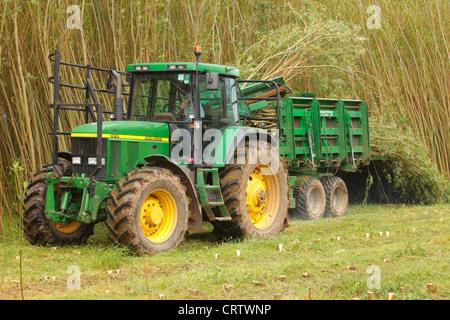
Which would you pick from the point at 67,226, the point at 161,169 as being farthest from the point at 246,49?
the point at 67,226

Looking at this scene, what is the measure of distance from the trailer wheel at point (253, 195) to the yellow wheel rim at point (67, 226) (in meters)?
1.59

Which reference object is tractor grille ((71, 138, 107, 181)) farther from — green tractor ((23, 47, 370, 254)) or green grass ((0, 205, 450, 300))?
green grass ((0, 205, 450, 300))

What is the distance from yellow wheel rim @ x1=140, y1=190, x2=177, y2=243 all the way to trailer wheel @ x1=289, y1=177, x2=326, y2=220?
3.82m

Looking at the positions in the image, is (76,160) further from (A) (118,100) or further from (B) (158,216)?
(B) (158,216)

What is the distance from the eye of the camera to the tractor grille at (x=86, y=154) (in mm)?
6441

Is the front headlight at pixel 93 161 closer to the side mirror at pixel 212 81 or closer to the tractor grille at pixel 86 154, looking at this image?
the tractor grille at pixel 86 154

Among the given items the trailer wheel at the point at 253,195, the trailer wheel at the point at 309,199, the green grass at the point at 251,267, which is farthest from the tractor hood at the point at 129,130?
the trailer wheel at the point at 309,199

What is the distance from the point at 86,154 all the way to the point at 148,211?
933 mm

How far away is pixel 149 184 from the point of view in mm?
6090

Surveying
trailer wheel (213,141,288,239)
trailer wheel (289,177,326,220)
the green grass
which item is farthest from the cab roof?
trailer wheel (289,177,326,220)

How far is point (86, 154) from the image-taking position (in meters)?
6.51

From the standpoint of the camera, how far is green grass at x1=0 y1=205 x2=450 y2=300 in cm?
437
